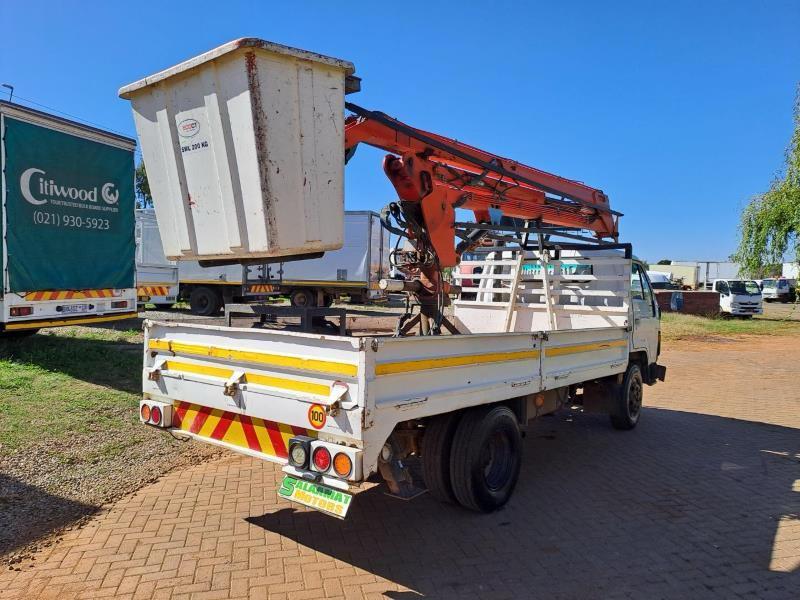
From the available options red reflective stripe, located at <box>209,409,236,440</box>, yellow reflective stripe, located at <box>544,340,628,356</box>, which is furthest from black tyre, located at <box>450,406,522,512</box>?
red reflective stripe, located at <box>209,409,236,440</box>

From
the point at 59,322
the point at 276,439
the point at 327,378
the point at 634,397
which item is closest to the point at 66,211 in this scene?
the point at 59,322

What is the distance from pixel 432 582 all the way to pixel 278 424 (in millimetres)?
1334

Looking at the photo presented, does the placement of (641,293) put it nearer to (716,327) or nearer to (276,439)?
(276,439)

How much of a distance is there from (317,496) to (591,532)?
217 centimetres

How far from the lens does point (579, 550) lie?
3.86 m

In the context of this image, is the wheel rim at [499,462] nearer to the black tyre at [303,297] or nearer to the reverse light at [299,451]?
the reverse light at [299,451]

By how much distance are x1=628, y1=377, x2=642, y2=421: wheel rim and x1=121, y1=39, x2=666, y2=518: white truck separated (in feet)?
6.29

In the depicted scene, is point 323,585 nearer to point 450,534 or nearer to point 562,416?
point 450,534

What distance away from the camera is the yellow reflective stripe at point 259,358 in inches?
127

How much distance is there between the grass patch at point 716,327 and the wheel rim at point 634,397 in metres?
13.0

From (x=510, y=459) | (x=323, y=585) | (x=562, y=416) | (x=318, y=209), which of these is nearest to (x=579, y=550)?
(x=510, y=459)

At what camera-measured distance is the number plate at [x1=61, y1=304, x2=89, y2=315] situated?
8031 millimetres

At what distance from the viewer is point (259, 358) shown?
3639 millimetres

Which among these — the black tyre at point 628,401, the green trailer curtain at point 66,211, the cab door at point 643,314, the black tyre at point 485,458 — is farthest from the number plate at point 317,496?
the green trailer curtain at point 66,211
